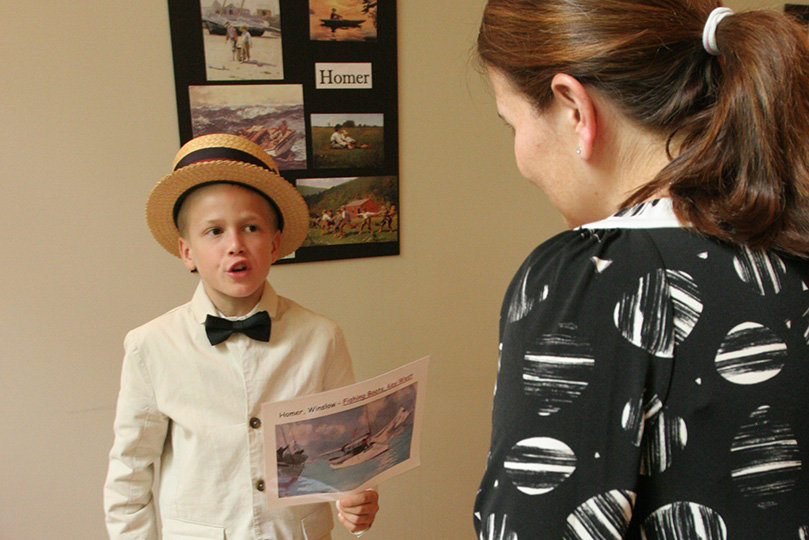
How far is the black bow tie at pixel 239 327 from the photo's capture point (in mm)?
1268

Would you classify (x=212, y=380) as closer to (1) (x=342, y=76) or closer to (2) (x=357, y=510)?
(2) (x=357, y=510)

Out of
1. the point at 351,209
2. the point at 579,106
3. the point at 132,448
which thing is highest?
the point at 579,106

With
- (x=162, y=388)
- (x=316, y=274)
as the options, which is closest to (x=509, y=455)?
(x=162, y=388)

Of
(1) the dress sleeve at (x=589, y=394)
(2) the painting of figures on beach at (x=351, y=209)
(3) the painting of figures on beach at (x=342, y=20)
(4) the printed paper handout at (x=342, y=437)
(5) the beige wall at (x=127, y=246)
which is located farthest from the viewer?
(2) the painting of figures on beach at (x=351, y=209)

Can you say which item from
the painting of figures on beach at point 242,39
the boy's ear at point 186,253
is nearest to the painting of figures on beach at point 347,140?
the painting of figures on beach at point 242,39

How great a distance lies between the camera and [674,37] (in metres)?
0.71

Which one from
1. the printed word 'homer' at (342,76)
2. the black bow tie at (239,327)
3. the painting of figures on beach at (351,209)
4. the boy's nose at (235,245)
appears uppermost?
the printed word 'homer' at (342,76)

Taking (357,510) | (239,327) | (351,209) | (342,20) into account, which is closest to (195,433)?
(239,327)

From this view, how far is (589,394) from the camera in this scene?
1.95 feet

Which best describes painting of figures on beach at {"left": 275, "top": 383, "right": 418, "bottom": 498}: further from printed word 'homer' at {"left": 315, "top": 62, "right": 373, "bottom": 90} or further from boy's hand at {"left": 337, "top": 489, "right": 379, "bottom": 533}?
printed word 'homer' at {"left": 315, "top": 62, "right": 373, "bottom": 90}

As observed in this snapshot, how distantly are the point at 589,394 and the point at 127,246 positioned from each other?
5.01 ft

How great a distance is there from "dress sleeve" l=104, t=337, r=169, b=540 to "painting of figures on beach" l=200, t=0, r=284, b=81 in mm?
865

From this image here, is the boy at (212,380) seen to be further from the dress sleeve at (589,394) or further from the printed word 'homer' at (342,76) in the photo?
the dress sleeve at (589,394)

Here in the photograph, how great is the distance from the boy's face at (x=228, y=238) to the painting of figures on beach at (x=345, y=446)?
0.31 metres
